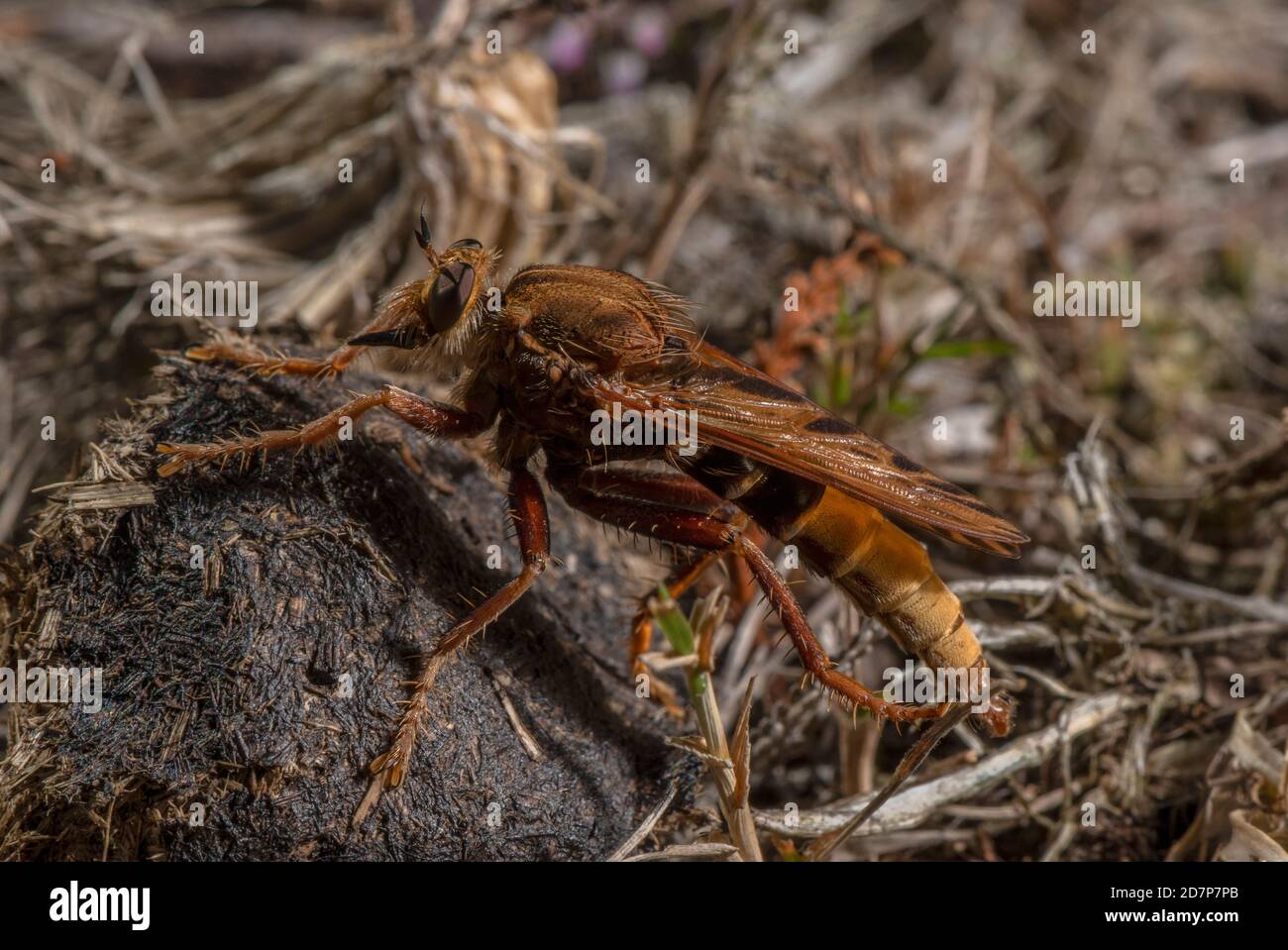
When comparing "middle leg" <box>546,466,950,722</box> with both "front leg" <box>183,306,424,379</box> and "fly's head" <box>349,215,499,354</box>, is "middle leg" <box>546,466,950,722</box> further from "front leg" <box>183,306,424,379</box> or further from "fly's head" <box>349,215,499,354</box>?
"front leg" <box>183,306,424,379</box>

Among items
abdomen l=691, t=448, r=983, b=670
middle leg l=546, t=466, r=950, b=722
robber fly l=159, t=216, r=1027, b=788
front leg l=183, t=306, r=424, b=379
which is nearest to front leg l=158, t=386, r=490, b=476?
robber fly l=159, t=216, r=1027, b=788

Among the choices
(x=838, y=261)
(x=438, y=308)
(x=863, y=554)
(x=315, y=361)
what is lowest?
(x=863, y=554)

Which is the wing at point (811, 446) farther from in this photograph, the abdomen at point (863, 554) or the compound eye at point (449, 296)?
the compound eye at point (449, 296)

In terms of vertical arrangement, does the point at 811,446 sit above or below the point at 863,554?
above

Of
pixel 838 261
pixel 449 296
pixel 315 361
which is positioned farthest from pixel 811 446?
pixel 838 261

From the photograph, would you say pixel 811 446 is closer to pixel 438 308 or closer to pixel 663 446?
pixel 663 446

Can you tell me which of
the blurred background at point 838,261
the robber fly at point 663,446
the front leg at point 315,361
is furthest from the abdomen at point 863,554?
the front leg at point 315,361
